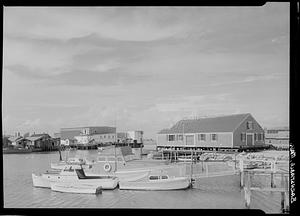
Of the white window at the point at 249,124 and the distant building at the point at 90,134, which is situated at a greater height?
the white window at the point at 249,124

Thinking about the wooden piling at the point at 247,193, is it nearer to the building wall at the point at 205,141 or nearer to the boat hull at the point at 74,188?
the building wall at the point at 205,141

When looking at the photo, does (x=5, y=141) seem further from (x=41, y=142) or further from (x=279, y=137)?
(x=279, y=137)

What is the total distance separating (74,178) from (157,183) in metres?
0.53

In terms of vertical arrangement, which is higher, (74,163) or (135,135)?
(135,135)

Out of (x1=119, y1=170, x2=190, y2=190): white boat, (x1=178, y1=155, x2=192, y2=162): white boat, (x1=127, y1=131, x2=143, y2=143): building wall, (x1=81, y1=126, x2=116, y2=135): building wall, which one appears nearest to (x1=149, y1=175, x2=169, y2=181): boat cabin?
(x1=119, y1=170, x2=190, y2=190): white boat

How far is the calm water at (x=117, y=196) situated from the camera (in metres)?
2.12

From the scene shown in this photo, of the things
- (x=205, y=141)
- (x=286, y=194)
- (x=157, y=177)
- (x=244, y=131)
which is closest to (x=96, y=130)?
(x=157, y=177)

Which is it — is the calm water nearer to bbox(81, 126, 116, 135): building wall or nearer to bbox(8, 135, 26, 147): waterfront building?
bbox(8, 135, 26, 147): waterfront building

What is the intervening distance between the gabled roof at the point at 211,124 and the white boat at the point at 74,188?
24.7 inches

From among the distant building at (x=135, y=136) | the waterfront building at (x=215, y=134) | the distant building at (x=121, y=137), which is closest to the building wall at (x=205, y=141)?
the waterfront building at (x=215, y=134)

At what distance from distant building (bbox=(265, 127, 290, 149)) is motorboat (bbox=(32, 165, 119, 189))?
978 millimetres

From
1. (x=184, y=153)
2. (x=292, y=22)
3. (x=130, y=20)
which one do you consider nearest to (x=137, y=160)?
(x=184, y=153)

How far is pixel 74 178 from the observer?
2.19m

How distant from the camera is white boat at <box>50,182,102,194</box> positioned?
7.06ft
